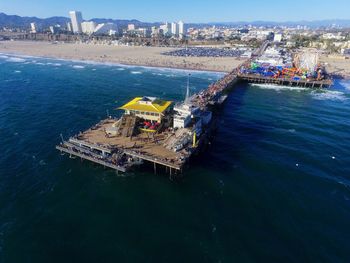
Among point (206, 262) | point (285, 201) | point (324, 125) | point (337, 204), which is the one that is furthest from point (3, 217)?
point (324, 125)

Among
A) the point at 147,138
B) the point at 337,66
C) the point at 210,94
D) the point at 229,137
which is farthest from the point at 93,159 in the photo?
the point at 337,66

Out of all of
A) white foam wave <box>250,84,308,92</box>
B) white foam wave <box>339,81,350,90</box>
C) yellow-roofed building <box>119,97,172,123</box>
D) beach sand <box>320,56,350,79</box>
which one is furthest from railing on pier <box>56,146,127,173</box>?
beach sand <box>320,56,350,79</box>

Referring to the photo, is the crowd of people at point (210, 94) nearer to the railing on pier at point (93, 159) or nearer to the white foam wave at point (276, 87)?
the white foam wave at point (276, 87)

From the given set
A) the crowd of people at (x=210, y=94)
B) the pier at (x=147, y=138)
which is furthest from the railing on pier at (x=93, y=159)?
the crowd of people at (x=210, y=94)

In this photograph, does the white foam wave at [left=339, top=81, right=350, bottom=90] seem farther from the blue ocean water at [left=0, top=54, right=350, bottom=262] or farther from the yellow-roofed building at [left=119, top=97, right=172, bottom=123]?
the yellow-roofed building at [left=119, top=97, right=172, bottom=123]

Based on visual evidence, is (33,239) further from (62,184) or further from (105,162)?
(105,162)

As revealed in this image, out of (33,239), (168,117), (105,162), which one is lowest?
(33,239)

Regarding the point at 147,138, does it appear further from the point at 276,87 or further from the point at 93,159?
the point at 276,87
